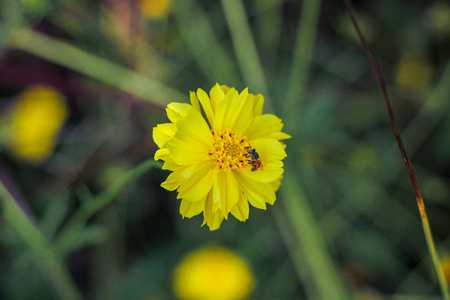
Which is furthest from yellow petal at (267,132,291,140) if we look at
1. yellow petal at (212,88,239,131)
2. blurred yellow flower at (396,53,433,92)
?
blurred yellow flower at (396,53,433,92)

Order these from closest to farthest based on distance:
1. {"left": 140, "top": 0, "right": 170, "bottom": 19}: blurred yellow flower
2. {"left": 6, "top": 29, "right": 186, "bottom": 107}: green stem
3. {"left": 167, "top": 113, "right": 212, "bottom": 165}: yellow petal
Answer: {"left": 167, "top": 113, "right": 212, "bottom": 165}: yellow petal
{"left": 6, "top": 29, "right": 186, "bottom": 107}: green stem
{"left": 140, "top": 0, "right": 170, "bottom": 19}: blurred yellow flower

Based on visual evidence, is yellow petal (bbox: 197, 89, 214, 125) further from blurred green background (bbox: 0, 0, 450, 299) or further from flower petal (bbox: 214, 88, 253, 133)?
blurred green background (bbox: 0, 0, 450, 299)

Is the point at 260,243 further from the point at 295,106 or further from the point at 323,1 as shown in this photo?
the point at 323,1

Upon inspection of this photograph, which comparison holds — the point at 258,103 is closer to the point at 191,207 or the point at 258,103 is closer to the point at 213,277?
the point at 191,207

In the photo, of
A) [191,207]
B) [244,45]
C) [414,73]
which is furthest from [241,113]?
[414,73]

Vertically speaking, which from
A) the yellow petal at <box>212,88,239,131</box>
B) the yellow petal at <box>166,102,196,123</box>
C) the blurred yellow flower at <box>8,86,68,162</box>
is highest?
the blurred yellow flower at <box>8,86,68,162</box>

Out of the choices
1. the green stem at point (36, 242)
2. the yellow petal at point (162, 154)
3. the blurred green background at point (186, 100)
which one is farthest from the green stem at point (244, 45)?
the green stem at point (36, 242)

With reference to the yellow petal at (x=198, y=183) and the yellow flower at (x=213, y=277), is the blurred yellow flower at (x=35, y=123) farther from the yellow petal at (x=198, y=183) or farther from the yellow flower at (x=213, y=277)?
the yellow petal at (x=198, y=183)
